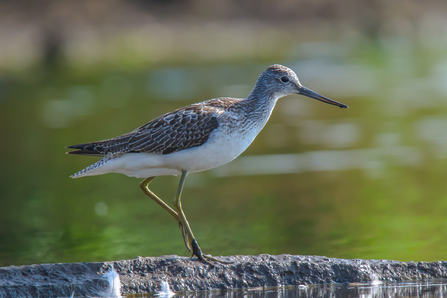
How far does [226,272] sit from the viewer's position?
823 centimetres

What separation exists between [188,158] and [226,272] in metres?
1.52

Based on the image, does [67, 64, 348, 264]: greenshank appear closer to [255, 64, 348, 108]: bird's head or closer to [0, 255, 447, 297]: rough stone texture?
[255, 64, 348, 108]: bird's head

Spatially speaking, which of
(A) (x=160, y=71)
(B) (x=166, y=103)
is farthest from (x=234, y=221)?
(A) (x=160, y=71)

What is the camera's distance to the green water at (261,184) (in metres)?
10.7

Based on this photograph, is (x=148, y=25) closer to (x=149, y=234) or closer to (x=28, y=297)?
(x=149, y=234)

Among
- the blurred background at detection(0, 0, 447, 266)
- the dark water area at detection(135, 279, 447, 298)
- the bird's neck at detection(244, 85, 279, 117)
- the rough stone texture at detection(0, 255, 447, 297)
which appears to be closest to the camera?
the dark water area at detection(135, 279, 447, 298)

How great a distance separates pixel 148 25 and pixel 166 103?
27595 mm

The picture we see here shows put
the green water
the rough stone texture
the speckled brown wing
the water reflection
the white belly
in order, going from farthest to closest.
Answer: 1. the water reflection
2. the green water
3. the speckled brown wing
4. the white belly
5. the rough stone texture

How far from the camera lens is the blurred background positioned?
436 inches

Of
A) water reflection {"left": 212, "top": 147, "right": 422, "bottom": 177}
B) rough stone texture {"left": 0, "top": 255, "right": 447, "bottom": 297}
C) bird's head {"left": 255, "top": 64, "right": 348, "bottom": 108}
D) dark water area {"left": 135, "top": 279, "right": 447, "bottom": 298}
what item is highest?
water reflection {"left": 212, "top": 147, "right": 422, "bottom": 177}

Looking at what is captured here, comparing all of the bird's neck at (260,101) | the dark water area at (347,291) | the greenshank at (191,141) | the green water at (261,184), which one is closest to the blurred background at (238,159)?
the green water at (261,184)

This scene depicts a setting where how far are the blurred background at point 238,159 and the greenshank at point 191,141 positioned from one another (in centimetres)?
190

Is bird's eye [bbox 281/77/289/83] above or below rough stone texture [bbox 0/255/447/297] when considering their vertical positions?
above

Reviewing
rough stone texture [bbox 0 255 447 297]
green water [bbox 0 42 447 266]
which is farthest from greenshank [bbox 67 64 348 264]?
green water [bbox 0 42 447 266]
